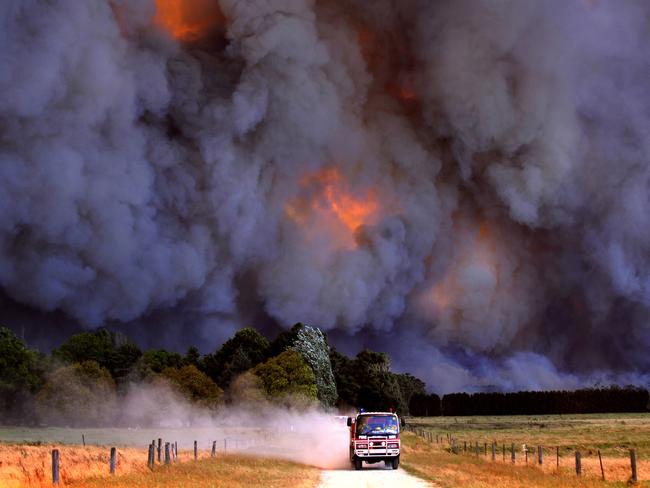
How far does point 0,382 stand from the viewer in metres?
144

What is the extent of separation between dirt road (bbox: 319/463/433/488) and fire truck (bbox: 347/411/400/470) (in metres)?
0.71

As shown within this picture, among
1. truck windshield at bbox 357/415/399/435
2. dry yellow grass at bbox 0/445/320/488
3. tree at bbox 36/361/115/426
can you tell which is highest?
tree at bbox 36/361/115/426

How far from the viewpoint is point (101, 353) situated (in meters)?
173

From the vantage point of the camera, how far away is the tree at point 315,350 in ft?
516

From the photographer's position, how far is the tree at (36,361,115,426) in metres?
138

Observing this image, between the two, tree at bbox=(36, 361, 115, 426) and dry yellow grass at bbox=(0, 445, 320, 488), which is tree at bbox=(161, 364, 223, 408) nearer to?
tree at bbox=(36, 361, 115, 426)

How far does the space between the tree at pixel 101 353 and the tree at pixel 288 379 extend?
38.4 metres

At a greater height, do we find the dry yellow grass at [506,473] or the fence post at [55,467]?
the fence post at [55,467]

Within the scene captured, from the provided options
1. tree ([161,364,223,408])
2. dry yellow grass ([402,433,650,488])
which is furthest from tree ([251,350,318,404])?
dry yellow grass ([402,433,650,488])

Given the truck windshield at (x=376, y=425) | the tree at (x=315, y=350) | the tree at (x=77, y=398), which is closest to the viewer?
the truck windshield at (x=376, y=425)

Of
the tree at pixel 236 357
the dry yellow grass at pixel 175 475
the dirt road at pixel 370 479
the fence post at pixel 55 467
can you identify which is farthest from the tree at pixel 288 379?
the fence post at pixel 55 467

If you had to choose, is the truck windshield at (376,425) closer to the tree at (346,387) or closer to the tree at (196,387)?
the tree at (196,387)

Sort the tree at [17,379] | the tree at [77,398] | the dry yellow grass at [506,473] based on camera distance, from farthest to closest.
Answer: the tree at [17,379] → the tree at [77,398] → the dry yellow grass at [506,473]

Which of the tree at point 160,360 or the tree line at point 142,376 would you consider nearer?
the tree line at point 142,376
